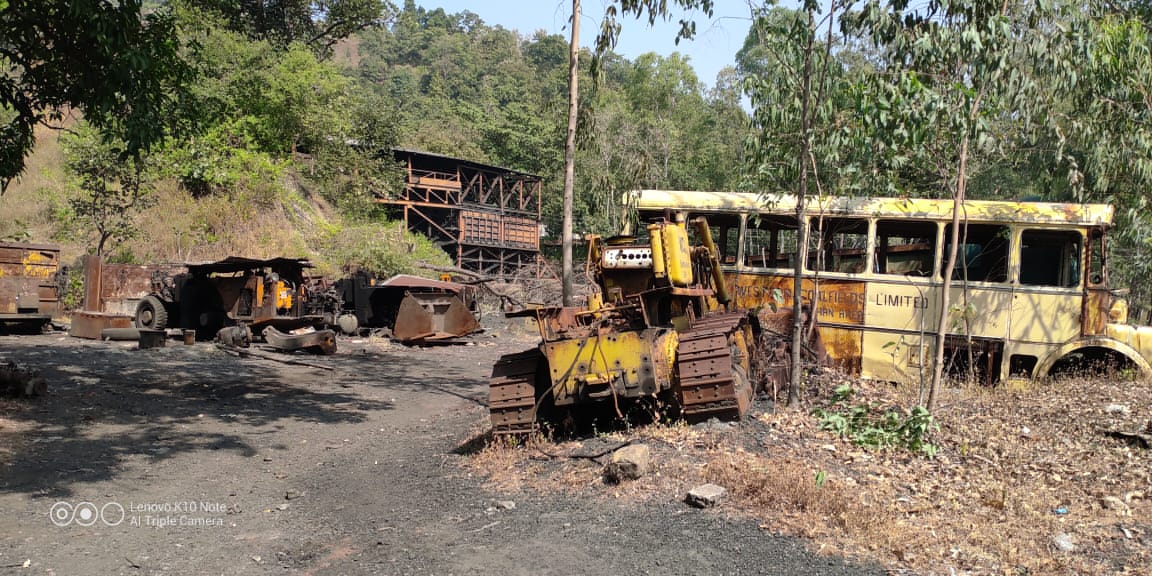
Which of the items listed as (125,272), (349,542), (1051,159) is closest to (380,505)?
(349,542)

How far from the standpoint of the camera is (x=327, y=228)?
28.9 metres

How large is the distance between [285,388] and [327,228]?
17091mm

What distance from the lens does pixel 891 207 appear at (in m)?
11.6

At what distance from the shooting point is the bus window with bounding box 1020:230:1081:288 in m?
11.1

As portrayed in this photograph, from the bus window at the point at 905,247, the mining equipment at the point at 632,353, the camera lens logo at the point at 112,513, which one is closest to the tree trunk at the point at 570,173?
the mining equipment at the point at 632,353

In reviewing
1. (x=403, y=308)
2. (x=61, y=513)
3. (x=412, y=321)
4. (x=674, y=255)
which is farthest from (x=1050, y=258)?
(x=403, y=308)

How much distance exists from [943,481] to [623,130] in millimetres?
33188

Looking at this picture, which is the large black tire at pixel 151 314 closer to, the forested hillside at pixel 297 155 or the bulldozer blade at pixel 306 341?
the bulldozer blade at pixel 306 341

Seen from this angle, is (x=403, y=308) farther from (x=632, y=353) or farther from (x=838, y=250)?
(x=632, y=353)

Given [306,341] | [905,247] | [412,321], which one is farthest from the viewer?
[412,321]

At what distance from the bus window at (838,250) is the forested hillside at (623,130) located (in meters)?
0.68

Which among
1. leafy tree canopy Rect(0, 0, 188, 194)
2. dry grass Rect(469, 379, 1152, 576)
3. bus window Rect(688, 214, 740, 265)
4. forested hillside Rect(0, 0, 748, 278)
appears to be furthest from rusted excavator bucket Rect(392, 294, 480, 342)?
dry grass Rect(469, 379, 1152, 576)

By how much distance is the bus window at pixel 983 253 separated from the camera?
11539 millimetres

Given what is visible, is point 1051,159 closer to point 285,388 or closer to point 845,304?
point 845,304
